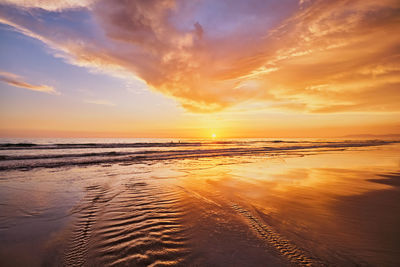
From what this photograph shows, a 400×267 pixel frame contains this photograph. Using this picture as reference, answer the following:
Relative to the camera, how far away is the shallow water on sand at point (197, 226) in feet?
10.4

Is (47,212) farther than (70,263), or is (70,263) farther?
(47,212)

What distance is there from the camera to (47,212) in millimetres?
5336

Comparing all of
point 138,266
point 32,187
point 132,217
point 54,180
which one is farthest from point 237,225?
point 54,180

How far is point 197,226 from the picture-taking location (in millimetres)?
4418

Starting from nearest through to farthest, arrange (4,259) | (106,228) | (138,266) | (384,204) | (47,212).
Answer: (138,266) < (4,259) < (106,228) < (47,212) < (384,204)

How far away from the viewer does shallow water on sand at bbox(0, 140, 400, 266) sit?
125 inches

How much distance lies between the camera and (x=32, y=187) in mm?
7988

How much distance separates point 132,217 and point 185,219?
1.49m

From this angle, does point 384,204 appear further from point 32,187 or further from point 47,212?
point 32,187

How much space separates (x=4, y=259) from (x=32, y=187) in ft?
20.6

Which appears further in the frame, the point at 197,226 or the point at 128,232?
the point at 197,226

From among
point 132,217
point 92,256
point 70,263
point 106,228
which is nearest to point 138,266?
point 92,256

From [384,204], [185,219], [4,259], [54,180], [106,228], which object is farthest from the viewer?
[54,180]

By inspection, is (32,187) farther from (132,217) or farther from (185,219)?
(185,219)
